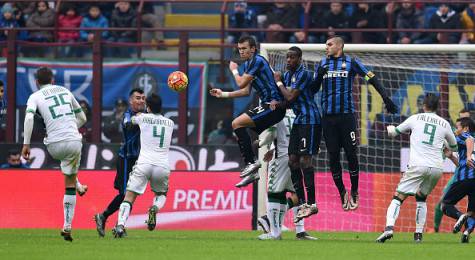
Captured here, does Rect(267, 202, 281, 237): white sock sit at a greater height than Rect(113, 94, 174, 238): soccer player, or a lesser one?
lesser

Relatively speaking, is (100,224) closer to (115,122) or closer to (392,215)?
(392,215)

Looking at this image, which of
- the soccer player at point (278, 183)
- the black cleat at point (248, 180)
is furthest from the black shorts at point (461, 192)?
the black cleat at point (248, 180)

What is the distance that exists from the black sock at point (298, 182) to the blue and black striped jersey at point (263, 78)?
3.32 ft

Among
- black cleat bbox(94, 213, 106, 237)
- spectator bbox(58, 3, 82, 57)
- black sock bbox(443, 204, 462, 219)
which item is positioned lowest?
black cleat bbox(94, 213, 106, 237)

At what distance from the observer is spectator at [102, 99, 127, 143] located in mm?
23391

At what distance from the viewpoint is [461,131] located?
17.5m

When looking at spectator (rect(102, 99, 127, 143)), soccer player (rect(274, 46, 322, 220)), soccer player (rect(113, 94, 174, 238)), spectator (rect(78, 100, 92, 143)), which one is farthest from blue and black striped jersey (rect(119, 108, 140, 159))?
spectator (rect(102, 99, 127, 143))

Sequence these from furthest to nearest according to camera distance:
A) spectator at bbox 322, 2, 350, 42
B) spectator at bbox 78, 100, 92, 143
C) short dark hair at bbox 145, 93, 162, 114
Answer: spectator at bbox 322, 2, 350, 42, spectator at bbox 78, 100, 92, 143, short dark hair at bbox 145, 93, 162, 114

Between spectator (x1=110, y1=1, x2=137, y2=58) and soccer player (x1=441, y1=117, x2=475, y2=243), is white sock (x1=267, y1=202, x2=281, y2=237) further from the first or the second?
spectator (x1=110, y1=1, x2=137, y2=58)

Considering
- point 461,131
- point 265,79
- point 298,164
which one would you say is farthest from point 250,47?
point 461,131

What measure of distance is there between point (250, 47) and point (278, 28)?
29.8 ft

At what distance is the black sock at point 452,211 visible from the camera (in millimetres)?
17609

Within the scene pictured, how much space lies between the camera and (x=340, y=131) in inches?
639

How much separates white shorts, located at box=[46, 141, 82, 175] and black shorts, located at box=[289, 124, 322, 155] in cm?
288
